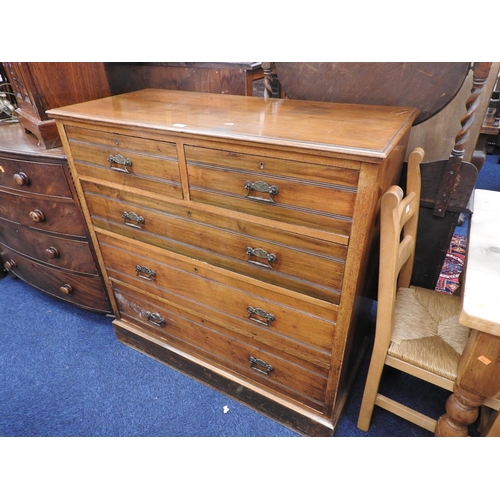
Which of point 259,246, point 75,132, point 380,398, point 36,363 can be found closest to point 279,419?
point 380,398

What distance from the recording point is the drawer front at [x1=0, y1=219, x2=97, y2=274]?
183cm

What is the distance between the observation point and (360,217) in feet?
3.03

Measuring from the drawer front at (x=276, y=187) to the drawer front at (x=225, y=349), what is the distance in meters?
0.59

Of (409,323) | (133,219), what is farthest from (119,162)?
(409,323)

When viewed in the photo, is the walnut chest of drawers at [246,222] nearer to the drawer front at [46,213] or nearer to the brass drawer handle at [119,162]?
the brass drawer handle at [119,162]

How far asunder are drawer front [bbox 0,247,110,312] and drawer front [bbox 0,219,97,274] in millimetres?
54

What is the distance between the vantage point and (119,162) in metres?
1.27

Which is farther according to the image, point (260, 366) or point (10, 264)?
point (10, 264)

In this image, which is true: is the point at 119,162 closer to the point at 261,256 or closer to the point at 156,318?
the point at 261,256

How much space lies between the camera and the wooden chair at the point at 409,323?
3.45 feet

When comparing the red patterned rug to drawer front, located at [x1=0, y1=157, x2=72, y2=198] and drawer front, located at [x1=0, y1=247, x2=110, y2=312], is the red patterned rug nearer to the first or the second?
drawer front, located at [x1=0, y1=247, x2=110, y2=312]

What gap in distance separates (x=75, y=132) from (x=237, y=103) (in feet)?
2.07

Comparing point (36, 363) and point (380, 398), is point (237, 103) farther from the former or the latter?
point (36, 363)

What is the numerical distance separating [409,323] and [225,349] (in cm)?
75
